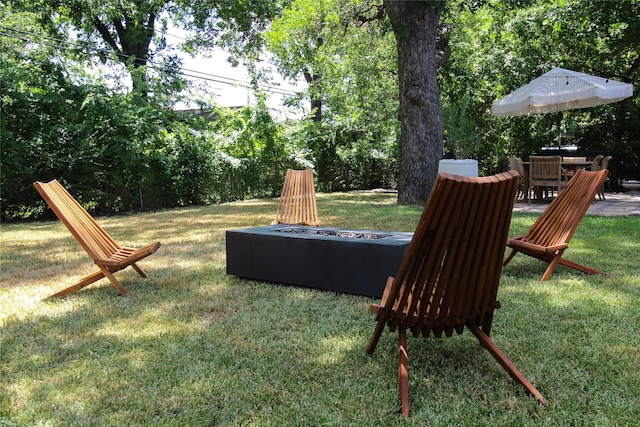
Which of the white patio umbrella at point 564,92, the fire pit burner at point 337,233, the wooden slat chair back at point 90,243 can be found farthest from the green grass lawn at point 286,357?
the white patio umbrella at point 564,92

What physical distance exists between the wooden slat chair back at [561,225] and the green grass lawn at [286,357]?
19cm

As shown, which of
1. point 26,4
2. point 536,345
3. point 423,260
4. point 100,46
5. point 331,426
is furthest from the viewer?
point 100,46

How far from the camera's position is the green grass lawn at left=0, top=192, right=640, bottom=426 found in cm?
212

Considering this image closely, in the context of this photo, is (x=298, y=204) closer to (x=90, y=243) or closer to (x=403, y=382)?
(x=90, y=243)

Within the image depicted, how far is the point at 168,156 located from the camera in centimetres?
1180

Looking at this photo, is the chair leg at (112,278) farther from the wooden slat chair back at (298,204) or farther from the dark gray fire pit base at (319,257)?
the wooden slat chair back at (298,204)

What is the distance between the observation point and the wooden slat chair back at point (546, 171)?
934 centimetres

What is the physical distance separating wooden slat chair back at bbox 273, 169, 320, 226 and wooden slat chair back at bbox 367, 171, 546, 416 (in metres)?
4.25

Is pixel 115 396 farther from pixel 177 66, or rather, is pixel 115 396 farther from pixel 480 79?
pixel 177 66

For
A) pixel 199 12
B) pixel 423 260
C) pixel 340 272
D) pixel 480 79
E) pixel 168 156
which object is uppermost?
pixel 199 12

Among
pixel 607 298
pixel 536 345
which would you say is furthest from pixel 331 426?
pixel 607 298

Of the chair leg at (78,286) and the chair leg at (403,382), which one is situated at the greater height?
the chair leg at (78,286)

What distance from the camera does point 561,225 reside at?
173 inches

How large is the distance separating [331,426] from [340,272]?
6.48ft
